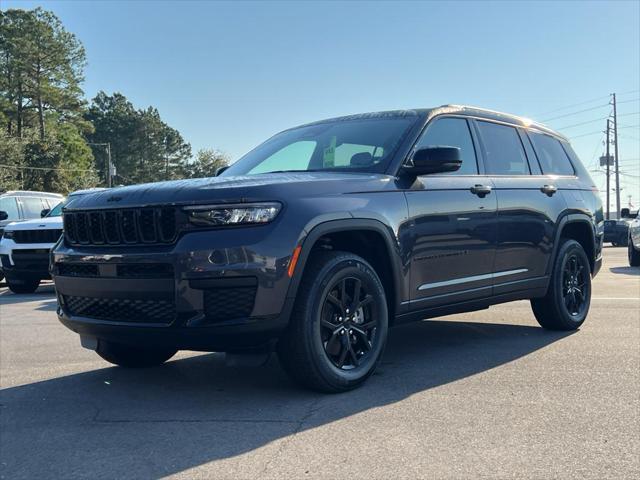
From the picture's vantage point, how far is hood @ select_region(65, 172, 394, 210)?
12.4 feet

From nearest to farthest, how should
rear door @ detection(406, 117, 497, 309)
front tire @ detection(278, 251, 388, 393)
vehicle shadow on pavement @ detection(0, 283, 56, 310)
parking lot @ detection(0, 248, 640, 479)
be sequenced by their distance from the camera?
parking lot @ detection(0, 248, 640, 479) → front tire @ detection(278, 251, 388, 393) → rear door @ detection(406, 117, 497, 309) → vehicle shadow on pavement @ detection(0, 283, 56, 310)

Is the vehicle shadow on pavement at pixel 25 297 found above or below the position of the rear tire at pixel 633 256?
above

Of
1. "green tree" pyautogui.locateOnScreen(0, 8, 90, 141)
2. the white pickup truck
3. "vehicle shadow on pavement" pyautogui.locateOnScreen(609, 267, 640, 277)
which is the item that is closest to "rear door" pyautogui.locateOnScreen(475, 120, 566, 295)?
"vehicle shadow on pavement" pyautogui.locateOnScreen(609, 267, 640, 277)

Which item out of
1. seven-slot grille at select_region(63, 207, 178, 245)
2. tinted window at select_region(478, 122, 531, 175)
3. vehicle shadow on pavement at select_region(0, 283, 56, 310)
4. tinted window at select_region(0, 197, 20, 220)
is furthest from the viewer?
tinted window at select_region(0, 197, 20, 220)

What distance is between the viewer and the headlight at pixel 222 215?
373cm

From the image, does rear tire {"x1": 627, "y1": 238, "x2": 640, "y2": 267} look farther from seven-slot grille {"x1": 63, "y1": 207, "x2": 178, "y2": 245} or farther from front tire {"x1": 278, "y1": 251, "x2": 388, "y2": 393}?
seven-slot grille {"x1": 63, "y1": 207, "x2": 178, "y2": 245}

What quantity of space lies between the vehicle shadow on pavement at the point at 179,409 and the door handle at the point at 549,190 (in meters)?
1.34

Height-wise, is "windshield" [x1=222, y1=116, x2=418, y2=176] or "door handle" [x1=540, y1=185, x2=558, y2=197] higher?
"windshield" [x1=222, y1=116, x2=418, y2=176]

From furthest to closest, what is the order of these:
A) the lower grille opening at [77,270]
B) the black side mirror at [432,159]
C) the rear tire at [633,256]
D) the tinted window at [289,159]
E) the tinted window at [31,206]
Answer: the rear tire at [633,256] < the tinted window at [31,206] < the tinted window at [289,159] < the black side mirror at [432,159] < the lower grille opening at [77,270]

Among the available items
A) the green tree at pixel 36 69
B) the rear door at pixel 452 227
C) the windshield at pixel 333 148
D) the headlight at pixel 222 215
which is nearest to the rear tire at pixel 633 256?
the rear door at pixel 452 227

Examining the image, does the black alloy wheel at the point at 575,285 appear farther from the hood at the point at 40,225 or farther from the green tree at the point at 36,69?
the green tree at the point at 36,69

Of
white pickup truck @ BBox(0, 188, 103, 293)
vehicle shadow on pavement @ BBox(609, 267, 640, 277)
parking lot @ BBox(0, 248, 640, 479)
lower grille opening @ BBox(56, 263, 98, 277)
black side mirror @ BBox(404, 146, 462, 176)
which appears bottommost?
vehicle shadow on pavement @ BBox(609, 267, 640, 277)

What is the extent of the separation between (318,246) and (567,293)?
10.5ft

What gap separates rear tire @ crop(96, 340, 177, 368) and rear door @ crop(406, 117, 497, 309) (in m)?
1.81
